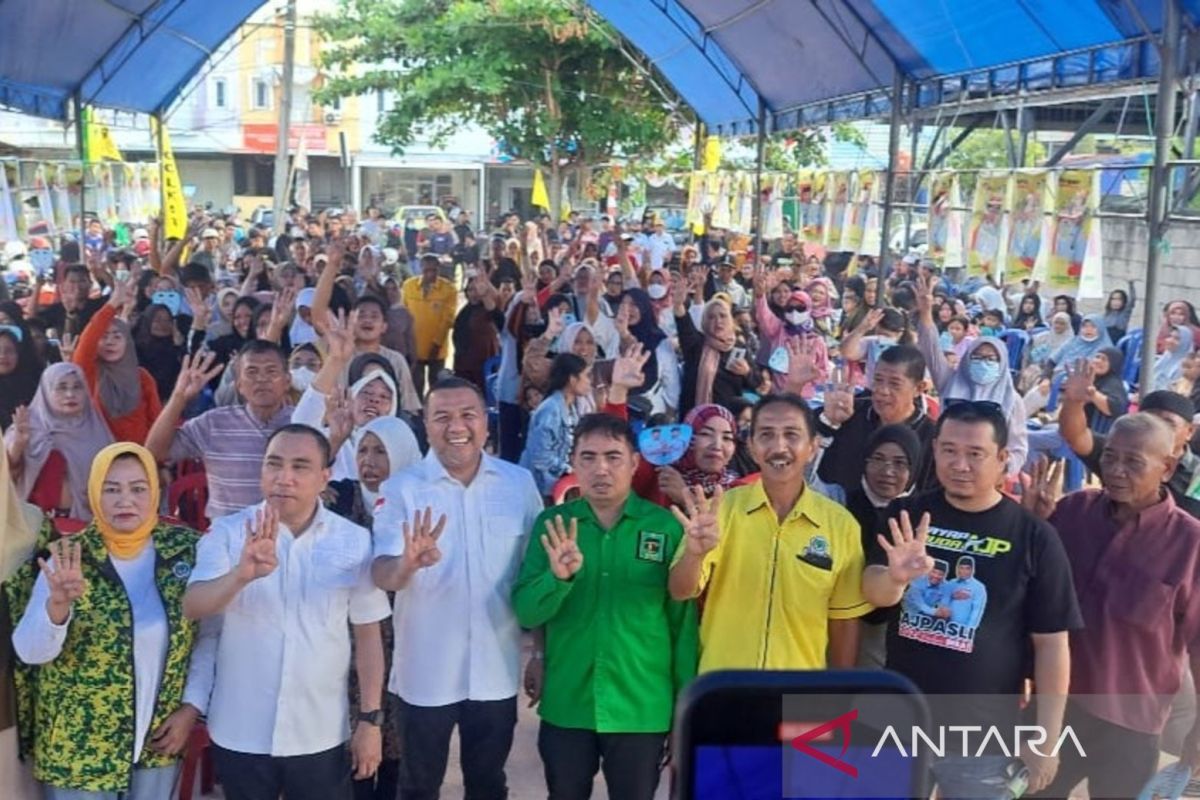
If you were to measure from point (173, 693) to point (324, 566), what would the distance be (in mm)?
462

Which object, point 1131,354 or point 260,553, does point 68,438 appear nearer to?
point 260,553

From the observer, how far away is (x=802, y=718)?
104 centimetres

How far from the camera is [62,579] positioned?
2588mm

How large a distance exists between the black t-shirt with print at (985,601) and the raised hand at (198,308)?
5.51 metres

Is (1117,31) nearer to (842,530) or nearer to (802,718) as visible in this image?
(842,530)

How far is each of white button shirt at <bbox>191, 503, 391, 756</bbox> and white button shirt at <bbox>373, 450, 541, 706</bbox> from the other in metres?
0.25

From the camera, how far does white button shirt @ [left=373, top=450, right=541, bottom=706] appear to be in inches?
125

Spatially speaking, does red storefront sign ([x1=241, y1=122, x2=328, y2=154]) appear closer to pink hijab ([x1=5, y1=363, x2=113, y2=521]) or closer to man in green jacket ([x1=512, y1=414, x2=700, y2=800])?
pink hijab ([x1=5, y1=363, x2=113, y2=521])

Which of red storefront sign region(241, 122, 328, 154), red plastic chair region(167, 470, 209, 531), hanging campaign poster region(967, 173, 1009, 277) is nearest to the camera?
red plastic chair region(167, 470, 209, 531)

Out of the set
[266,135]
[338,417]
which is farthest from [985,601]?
[266,135]

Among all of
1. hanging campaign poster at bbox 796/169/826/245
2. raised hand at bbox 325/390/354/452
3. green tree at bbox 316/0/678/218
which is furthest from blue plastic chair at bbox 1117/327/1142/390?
green tree at bbox 316/0/678/218

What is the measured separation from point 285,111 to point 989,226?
16.1 m

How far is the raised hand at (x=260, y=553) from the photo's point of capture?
268cm

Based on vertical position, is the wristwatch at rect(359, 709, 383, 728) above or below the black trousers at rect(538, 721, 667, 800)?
above
